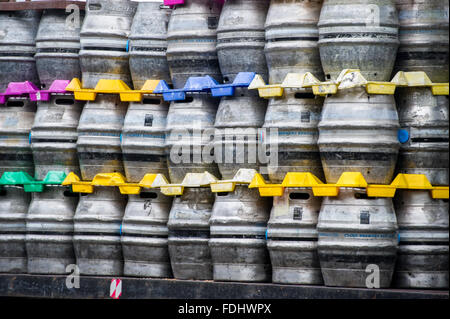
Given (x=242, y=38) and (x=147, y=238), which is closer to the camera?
(x=242, y=38)

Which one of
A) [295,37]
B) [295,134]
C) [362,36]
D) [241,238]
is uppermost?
[295,37]

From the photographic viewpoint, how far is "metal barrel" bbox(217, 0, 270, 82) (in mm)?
10258

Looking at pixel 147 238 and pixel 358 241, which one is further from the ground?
pixel 147 238

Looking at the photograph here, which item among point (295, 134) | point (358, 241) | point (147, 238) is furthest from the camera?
point (147, 238)

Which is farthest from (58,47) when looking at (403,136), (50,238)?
(403,136)

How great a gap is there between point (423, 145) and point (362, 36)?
1184 mm

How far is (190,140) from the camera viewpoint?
413 inches

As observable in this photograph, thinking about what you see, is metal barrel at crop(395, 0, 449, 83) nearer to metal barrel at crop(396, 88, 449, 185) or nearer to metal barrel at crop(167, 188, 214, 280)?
metal barrel at crop(396, 88, 449, 185)

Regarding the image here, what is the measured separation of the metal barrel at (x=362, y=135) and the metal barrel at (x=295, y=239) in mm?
484

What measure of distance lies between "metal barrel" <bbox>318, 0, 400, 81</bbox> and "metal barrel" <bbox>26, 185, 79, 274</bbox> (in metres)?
3.54

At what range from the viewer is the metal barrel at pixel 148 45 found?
431 inches

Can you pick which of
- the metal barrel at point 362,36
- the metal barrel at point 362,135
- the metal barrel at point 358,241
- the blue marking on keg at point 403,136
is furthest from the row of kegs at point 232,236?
the metal barrel at point 362,36

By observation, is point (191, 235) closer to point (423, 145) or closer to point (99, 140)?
point (99, 140)
